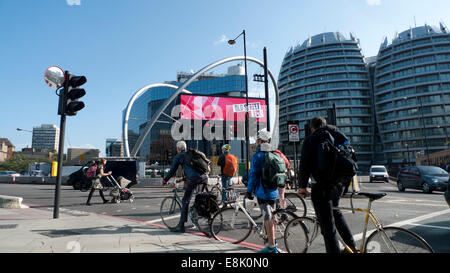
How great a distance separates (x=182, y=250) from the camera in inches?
154

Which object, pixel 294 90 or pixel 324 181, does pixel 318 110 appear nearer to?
pixel 294 90

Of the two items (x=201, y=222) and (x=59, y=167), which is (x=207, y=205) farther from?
(x=59, y=167)

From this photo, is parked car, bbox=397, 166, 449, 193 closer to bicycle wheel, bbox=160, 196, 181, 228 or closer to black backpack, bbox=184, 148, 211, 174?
black backpack, bbox=184, 148, 211, 174

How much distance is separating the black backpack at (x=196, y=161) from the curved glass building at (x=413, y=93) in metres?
80.9

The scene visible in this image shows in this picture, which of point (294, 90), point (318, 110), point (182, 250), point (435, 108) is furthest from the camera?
point (294, 90)

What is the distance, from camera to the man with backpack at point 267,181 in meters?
3.58

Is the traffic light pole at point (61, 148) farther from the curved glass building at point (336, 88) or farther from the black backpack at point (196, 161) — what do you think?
the curved glass building at point (336, 88)

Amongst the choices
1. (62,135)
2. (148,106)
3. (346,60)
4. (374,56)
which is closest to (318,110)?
(346,60)

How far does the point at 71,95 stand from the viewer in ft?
22.2

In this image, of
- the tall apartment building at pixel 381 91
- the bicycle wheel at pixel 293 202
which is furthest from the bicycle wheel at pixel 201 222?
the tall apartment building at pixel 381 91

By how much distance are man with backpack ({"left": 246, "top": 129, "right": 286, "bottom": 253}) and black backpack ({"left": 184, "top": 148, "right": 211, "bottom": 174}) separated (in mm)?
1682

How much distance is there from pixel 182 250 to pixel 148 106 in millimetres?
101136

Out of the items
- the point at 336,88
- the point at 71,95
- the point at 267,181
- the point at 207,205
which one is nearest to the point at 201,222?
the point at 207,205

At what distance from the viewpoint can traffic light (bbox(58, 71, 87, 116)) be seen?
672cm
